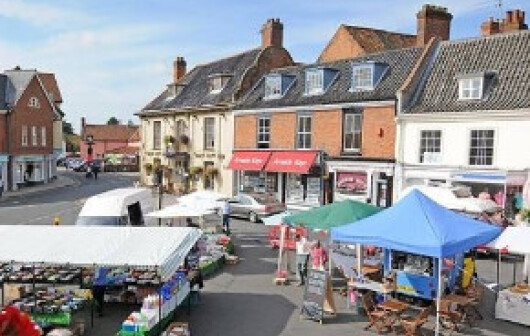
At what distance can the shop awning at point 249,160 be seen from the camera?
3397 cm

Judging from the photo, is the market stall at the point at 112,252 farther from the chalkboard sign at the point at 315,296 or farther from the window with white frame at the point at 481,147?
the window with white frame at the point at 481,147

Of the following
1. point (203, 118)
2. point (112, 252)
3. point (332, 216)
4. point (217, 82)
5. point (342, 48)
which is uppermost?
point (342, 48)

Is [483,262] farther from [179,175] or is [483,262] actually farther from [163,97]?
[163,97]

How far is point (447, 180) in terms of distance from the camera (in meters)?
25.0

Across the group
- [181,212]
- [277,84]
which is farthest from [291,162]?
[181,212]

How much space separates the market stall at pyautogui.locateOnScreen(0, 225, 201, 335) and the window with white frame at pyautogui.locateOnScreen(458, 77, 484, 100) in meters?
16.7

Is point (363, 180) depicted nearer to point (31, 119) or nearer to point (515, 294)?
point (515, 294)

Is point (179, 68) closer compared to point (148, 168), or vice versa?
point (148, 168)

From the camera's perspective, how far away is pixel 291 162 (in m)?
31.8

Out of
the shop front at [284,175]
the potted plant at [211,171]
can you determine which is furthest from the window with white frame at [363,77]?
the potted plant at [211,171]

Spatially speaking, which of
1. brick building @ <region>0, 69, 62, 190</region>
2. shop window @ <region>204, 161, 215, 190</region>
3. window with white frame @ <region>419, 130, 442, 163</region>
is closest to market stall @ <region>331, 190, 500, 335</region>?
window with white frame @ <region>419, 130, 442, 163</region>

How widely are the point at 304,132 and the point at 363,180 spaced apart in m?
5.24

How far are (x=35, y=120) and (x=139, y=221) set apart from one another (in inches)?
1169

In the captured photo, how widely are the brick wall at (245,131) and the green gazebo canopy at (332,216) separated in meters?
19.3
